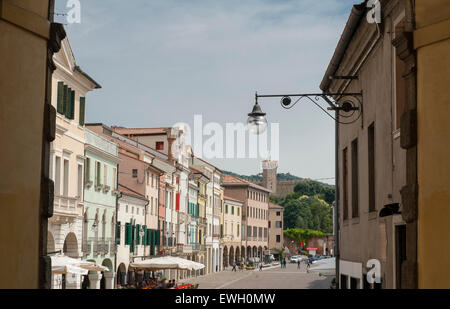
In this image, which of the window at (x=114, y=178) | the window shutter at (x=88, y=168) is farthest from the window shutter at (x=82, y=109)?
the window at (x=114, y=178)

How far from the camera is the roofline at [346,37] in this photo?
1395 centimetres

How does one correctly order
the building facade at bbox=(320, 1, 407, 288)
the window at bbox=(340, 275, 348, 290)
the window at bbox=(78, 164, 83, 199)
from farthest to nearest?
the window at bbox=(78, 164, 83, 199), the window at bbox=(340, 275, 348, 290), the building facade at bbox=(320, 1, 407, 288)

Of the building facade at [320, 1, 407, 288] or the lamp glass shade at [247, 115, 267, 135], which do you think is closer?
the building facade at [320, 1, 407, 288]

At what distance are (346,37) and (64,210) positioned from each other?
76.3 ft

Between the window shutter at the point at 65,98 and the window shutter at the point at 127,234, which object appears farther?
the window shutter at the point at 127,234

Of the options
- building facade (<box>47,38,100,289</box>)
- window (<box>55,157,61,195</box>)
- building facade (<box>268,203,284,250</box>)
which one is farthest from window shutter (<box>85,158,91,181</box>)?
building facade (<box>268,203,284,250</box>)

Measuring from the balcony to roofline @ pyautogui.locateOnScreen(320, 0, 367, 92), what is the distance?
18612 millimetres

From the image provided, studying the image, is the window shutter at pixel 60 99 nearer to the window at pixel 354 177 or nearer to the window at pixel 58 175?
the window at pixel 58 175

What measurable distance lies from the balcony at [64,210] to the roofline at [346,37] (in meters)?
18.6

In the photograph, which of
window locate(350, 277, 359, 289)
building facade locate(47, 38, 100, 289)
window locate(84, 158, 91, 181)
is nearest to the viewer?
window locate(350, 277, 359, 289)

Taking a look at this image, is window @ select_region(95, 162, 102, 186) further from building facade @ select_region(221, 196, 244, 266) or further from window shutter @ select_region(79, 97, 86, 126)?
building facade @ select_region(221, 196, 244, 266)

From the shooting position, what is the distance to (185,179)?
72125 mm

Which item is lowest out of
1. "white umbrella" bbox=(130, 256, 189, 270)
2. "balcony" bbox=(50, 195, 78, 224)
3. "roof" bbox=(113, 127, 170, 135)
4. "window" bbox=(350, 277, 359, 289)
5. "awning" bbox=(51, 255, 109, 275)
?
"white umbrella" bbox=(130, 256, 189, 270)

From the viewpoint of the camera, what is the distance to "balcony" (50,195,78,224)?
3506cm
